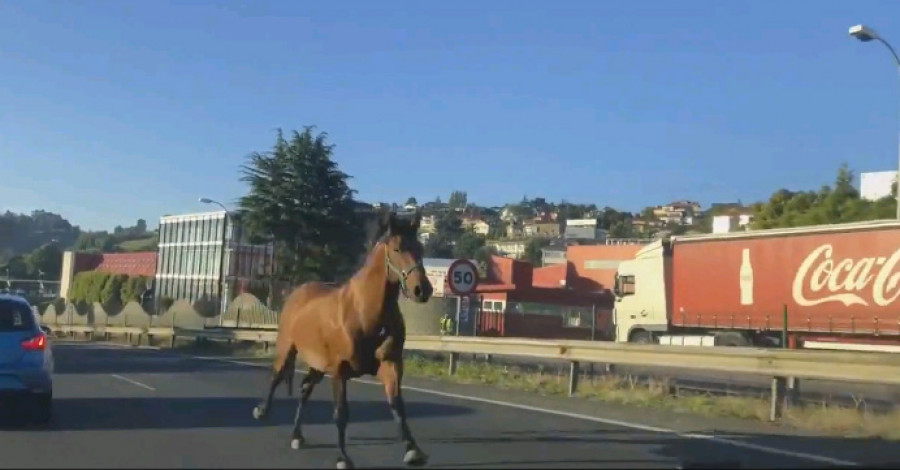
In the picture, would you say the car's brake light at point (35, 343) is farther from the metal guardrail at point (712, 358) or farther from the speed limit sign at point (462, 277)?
the speed limit sign at point (462, 277)

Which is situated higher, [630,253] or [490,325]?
[630,253]

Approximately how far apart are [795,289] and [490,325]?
44.7 feet

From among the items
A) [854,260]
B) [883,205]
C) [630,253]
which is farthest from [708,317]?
[630,253]

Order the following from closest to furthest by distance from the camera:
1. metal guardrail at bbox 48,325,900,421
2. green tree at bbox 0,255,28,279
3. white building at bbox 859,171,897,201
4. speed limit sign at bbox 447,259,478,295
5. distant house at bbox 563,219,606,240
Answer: metal guardrail at bbox 48,325,900,421, speed limit sign at bbox 447,259,478,295, white building at bbox 859,171,897,201, green tree at bbox 0,255,28,279, distant house at bbox 563,219,606,240

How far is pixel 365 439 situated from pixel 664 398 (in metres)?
6.02

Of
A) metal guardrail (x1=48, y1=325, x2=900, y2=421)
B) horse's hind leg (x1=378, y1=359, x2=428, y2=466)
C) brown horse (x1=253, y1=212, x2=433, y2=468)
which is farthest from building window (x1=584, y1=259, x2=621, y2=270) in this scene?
horse's hind leg (x1=378, y1=359, x2=428, y2=466)

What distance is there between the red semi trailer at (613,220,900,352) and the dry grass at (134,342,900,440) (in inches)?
382

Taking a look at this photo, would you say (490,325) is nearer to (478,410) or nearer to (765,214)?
(765,214)

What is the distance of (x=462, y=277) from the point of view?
1941 centimetres

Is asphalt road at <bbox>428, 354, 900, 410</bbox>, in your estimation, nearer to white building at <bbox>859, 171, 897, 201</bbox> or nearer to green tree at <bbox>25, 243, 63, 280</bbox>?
white building at <bbox>859, 171, 897, 201</bbox>

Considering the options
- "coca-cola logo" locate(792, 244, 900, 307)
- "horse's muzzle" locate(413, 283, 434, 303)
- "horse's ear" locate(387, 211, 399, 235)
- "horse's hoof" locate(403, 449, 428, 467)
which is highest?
"coca-cola logo" locate(792, 244, 900, 307)

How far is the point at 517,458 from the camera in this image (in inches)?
375

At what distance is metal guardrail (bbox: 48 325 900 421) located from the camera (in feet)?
41.3

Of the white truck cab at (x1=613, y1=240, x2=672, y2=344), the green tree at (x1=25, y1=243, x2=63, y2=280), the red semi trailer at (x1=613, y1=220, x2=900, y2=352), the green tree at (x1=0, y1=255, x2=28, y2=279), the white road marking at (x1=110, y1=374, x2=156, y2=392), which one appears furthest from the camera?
the green tree at (x1=25, y1=243, x2=63, y2=280)
